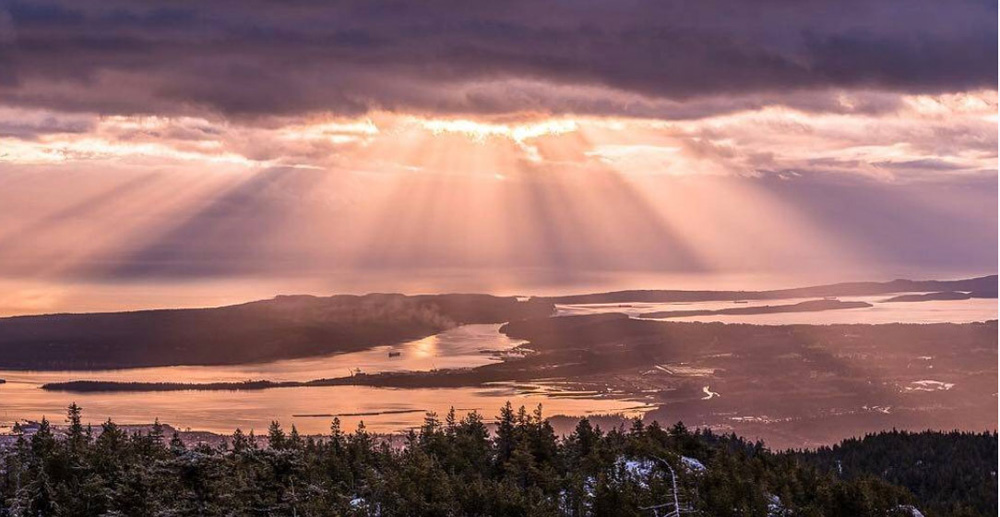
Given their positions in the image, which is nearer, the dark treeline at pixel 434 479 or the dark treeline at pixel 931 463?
the dark treeline at pixel 434 479

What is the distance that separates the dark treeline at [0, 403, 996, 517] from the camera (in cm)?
5944

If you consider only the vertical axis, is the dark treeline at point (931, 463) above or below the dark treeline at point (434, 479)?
below

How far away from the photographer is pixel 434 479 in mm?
64750

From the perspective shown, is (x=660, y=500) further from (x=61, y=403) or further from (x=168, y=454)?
(x=61, y=403)

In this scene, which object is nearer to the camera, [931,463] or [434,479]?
[434,479]

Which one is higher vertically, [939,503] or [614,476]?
[614,476]

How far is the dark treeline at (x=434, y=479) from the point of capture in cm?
5944

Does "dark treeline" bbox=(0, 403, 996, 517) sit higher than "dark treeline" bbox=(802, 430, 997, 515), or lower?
higher

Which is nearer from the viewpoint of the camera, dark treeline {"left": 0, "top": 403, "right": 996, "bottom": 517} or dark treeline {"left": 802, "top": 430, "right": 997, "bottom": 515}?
dark treeline {"left": 0, "top": 403, "right": 996, "bottom": 517}

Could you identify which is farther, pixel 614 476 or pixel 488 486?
pixel 614 476

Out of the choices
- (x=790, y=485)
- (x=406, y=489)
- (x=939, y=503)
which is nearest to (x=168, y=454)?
(x=406, y=489)

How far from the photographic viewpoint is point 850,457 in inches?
4978

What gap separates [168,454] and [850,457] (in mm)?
80609

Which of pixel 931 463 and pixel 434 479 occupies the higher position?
pixel 434 479
